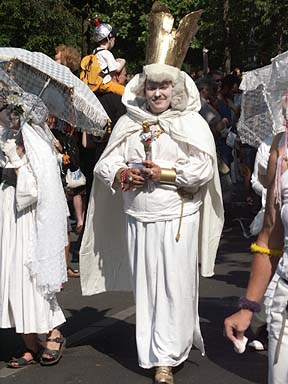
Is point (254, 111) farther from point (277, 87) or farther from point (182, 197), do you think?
point (277, 87)

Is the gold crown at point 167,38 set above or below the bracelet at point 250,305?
above

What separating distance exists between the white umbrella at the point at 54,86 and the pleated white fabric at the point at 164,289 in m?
0.95

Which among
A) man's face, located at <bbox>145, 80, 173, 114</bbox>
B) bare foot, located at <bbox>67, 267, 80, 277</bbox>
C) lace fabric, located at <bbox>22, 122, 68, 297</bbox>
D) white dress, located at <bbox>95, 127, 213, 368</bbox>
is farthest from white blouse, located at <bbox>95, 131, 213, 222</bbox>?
bare foot, located at <bbox>67, 267, 80, 277</bbox>

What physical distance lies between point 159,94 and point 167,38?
0.41 meters

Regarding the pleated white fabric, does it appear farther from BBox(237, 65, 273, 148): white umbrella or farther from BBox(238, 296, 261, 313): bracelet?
BBox(238, 296, 261, 313): bracelet

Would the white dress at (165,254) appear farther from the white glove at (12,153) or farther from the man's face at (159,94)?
the white glove at (12,153)

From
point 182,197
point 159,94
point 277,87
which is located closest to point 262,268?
point 277,87

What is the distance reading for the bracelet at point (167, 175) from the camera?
5871 millimetres

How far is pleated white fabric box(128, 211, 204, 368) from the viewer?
595cm

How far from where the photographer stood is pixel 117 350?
671cm

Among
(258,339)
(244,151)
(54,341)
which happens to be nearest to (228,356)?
(258,339)

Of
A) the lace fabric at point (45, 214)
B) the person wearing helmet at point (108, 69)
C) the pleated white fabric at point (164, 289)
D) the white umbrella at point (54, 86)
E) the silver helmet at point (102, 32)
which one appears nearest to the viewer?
the pleated white fabric at point (164, 289)

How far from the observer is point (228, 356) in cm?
650

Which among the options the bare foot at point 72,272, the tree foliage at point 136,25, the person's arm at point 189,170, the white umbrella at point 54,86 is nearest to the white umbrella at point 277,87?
the person's arm at point 189,170
